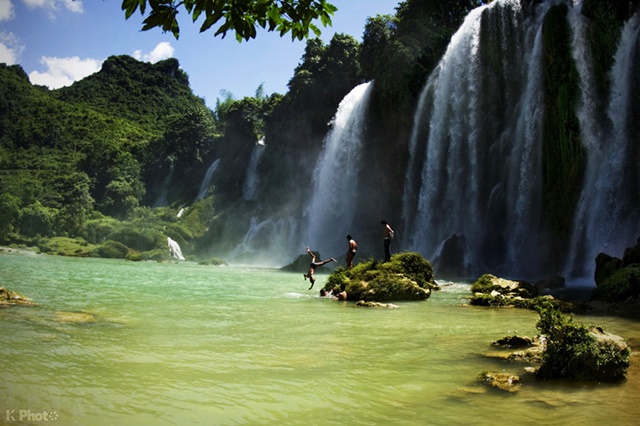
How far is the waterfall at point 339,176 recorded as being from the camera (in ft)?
133

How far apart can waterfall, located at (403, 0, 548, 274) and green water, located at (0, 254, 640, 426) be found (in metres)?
16.4

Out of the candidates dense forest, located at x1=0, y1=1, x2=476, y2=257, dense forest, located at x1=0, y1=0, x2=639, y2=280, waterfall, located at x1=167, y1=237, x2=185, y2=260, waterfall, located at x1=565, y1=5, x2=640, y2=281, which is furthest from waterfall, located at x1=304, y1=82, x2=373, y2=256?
waterfall, located at x1=565, y1=5, x2=640, y2=281

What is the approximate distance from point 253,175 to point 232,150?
6525 mm

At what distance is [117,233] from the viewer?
52.4m

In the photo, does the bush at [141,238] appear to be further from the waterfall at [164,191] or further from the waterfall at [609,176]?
the waterfall at [609,176]

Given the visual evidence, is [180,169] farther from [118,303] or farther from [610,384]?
[610,384]

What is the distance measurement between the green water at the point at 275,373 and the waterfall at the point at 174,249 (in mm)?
41411

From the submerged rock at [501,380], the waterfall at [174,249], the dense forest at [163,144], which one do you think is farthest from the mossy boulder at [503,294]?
the waterfall at [174,249]

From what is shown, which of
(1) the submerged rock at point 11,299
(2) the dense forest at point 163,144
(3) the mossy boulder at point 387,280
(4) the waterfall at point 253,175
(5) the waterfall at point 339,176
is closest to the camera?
(1) the submerged rock at point 11,299

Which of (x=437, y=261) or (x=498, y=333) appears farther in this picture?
(x=437, y=261)

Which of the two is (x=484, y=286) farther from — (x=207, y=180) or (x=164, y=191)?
(x=164, y=191)

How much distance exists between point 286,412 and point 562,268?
21.5m

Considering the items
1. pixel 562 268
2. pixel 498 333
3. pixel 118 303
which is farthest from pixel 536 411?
pixel 562 268

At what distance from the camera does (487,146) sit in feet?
99.2
